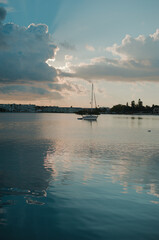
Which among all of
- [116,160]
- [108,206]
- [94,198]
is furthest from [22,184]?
[116,160]

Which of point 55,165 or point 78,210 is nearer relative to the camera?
point 78,210

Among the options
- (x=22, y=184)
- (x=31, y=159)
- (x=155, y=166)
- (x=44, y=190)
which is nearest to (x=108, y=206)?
(x=44, y=190)

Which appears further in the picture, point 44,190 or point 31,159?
point 31,159

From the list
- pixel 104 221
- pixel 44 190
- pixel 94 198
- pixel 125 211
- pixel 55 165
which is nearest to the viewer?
pixel 104 221

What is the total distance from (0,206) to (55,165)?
408 inches

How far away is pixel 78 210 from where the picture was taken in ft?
38.2

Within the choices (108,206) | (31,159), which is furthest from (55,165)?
(108,206)

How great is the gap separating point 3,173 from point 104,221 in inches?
429

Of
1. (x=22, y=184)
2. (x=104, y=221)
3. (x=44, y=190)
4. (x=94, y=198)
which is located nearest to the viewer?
(x=104, y=221)

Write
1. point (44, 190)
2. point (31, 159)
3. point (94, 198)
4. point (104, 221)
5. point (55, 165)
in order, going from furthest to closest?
point (31, 159), point (55, 165), point (44, 190), point (94, 198), point (104, 221)

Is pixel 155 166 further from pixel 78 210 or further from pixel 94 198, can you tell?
pixel 78 210

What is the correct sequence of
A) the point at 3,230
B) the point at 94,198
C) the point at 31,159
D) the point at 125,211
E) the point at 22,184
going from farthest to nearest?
the point at 31,159, the point at 22,184, the point at 94,198, the point at 125,211, the point at 3,230

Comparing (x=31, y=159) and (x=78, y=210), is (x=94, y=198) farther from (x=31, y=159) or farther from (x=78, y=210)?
(x=31, y=159)

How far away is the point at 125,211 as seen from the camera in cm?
1162
